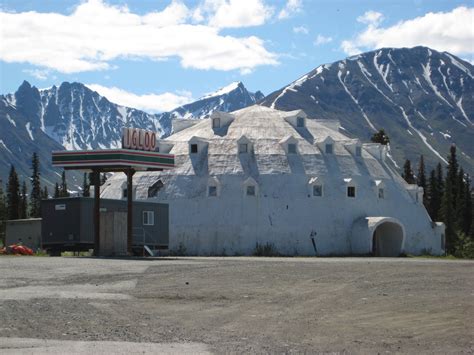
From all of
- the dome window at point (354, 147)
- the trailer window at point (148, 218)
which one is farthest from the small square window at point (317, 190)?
the trailer window at point (148, 218)

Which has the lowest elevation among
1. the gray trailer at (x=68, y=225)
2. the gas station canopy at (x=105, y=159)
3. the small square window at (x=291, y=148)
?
the gray trailer at (x=68, y=225)

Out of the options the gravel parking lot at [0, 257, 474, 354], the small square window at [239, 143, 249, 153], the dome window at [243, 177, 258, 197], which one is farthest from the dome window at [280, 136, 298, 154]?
the gravel parking lot at [0, 257, 474, 354]

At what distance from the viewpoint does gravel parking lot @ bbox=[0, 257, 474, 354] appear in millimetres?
15352

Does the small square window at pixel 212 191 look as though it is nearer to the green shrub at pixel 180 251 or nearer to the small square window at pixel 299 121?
the green shrub at pixel 180 251

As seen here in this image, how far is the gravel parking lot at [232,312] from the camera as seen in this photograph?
50.4 ft

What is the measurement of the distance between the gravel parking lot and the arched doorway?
125 feet

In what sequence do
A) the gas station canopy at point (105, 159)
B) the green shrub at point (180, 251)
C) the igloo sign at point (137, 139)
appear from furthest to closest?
the green shrub at point (180, 251) < the igloo sign at point (137, 139) < the gas station canopy at point (105, 159)

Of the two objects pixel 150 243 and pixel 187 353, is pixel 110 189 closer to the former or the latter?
pixel 150 243

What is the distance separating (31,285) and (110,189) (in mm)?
47668

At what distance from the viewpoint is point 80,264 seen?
36000mm

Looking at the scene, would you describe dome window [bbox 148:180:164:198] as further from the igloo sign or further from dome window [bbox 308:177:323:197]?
the igloo sign

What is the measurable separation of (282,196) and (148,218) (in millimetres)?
12961

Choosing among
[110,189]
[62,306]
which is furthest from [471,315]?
[110,189]

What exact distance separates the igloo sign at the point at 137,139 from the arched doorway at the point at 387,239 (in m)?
23.6
